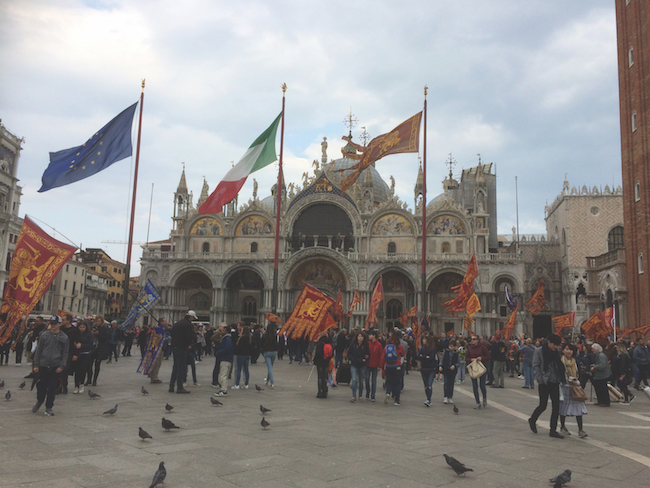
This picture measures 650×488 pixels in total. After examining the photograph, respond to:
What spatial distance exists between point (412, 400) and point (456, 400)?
1.34m

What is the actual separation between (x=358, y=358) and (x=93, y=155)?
45.3ft

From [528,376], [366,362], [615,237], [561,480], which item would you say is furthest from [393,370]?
[615,237]

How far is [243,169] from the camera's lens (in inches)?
858

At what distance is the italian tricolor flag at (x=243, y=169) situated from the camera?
20.9m

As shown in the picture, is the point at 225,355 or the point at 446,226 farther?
the point at 446,226

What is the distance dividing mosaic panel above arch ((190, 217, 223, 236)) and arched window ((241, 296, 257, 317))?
7.10 metres

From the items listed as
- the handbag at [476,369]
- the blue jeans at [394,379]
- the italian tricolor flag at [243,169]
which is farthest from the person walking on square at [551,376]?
the italian tricolor flag at [243,169]

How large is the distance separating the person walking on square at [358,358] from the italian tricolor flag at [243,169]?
9.54 m

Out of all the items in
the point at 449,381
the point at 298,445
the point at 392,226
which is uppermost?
the point at 392,226

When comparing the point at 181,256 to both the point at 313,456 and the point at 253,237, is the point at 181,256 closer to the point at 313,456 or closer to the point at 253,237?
the point at 253,237

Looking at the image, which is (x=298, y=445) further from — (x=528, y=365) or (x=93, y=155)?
(x=93, y=155)

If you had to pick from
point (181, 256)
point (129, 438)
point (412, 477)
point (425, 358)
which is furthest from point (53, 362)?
point (181, 256)

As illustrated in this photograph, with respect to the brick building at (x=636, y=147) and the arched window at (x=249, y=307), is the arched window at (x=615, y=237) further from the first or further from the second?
the arched window at (x=249, y=307)

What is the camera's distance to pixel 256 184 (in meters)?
52.0
